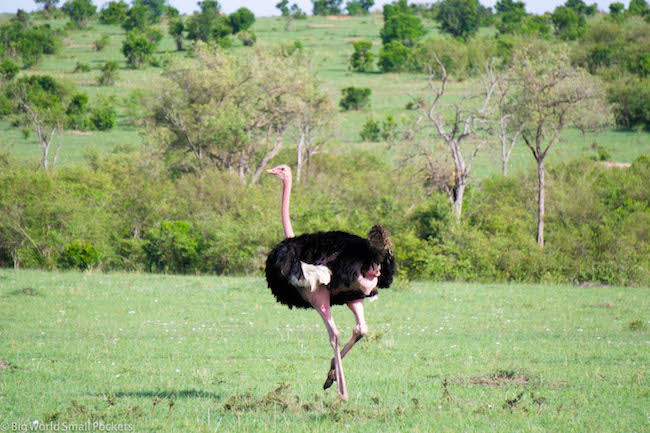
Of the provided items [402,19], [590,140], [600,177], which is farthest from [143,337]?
[402,19]

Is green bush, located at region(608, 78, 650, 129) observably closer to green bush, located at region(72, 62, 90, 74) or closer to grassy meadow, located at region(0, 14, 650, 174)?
grassy meadow, located at region(0, 14, 650, 174)

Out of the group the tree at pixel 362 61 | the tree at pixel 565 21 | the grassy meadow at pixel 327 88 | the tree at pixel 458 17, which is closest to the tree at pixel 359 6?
the grassy meadow at pixel 327 88

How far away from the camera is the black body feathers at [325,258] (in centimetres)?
714

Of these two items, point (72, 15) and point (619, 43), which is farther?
point (72, 15)

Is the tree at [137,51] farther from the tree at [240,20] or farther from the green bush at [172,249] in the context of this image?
the green bush at [172,249]

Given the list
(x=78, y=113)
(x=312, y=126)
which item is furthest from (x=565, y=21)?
(x=78, y=113)

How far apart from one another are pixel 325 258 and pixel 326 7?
487ft

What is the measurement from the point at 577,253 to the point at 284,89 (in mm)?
20640

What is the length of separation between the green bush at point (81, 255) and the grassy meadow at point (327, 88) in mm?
12753

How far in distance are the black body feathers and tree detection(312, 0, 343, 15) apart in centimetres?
14404

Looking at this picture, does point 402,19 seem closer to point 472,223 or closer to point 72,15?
point 72,15

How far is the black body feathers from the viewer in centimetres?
714

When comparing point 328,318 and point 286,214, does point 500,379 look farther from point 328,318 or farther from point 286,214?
point 286,214

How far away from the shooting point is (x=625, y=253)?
25250mm
